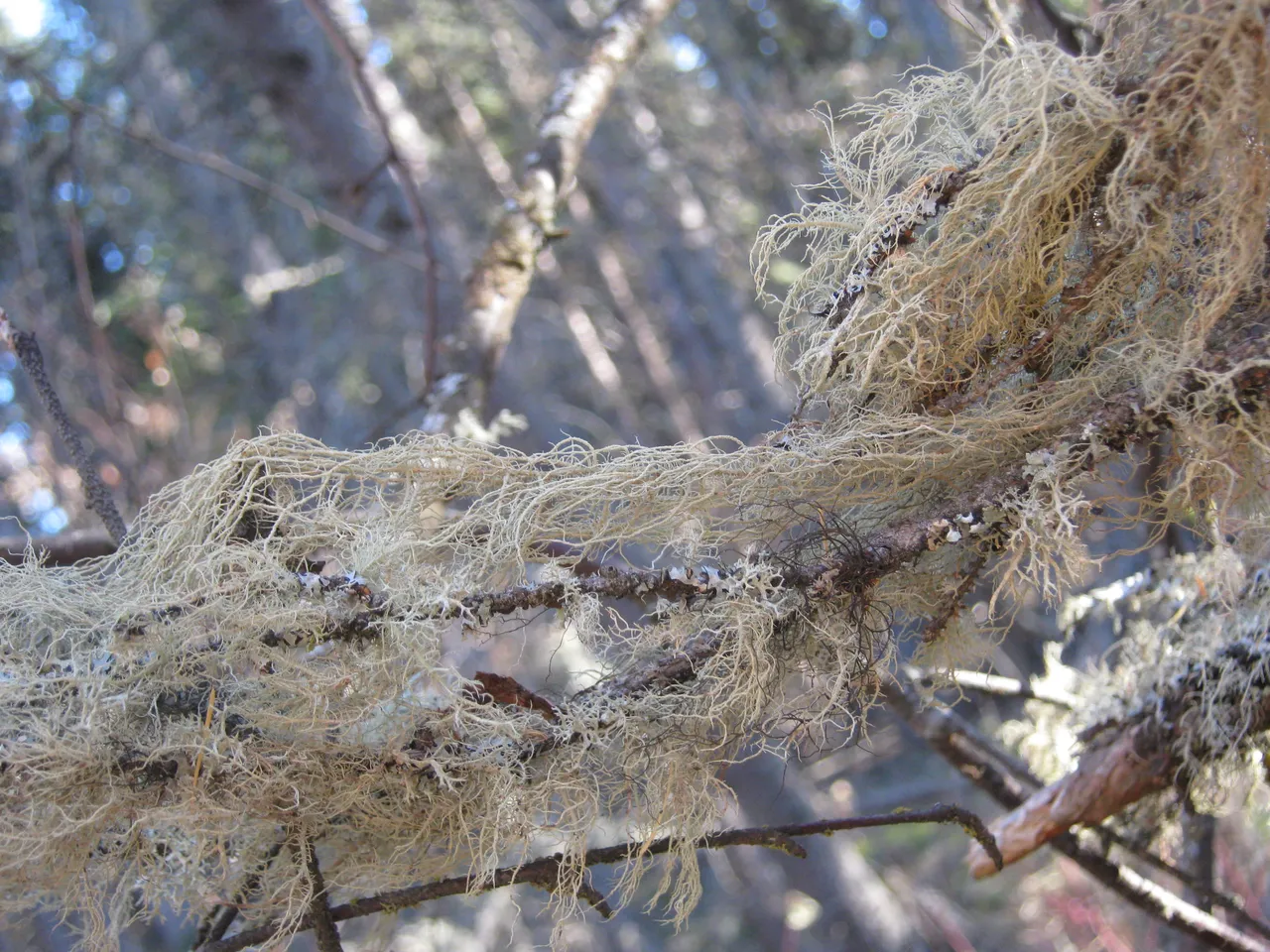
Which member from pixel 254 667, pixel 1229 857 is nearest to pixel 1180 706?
pixel 254 667

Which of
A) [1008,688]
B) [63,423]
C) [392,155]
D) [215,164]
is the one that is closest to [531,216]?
[392,155]

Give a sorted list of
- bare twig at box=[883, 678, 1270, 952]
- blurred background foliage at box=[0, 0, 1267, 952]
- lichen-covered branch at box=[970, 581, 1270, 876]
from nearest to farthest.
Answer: lichen-covered branch at box=[970, 581, 1270, 876]
bare twig at box=[883, 678, 1270, 952]
blurred background foliage at box=[0, 0, 1267, 952]

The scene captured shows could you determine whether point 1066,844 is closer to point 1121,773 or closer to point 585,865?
point 1121,773

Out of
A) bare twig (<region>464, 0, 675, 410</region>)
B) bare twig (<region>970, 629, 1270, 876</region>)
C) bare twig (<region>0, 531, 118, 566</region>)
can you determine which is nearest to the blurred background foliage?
bare twig (<region>464, 0, 675, 410</region>)

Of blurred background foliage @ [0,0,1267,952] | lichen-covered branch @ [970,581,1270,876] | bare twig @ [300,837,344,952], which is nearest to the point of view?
bare twig @ [300,837,344,952]

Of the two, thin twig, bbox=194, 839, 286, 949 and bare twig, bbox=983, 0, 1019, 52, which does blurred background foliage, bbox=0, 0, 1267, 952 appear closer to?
bare twig, bbox=983, 0, 1019, 52

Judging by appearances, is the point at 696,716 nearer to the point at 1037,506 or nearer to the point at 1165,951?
the point at 1037,506
